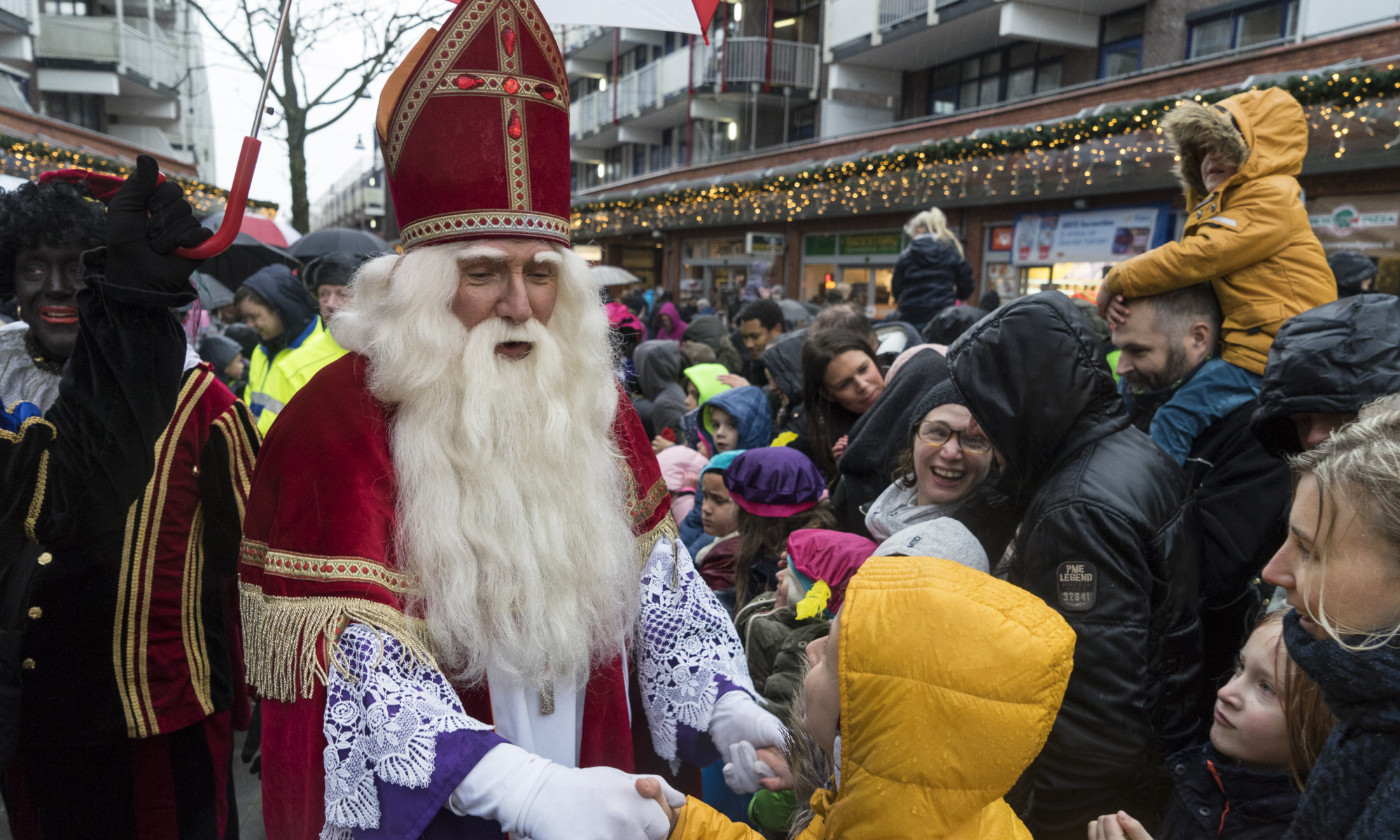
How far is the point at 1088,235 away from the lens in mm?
11719

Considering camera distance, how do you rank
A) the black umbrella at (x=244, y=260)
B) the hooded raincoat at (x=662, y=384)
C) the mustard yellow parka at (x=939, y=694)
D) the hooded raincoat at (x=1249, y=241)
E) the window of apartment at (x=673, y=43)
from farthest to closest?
the window of apartment at (x=673, y=43) → the black umbrella at (x=244, y=260) → the hooded raincoat at (x=662, y=384) → the hooded raincoat at (x=1249, y=241) → the mustard yellow parka at (x=939, y=694)

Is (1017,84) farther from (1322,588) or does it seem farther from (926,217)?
(1322,588)

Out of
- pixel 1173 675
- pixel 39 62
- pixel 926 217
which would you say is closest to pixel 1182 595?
pixel 1173 675

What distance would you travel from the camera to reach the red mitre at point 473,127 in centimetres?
161

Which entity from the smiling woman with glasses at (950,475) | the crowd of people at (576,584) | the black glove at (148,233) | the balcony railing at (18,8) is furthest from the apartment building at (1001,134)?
the balcony railing at (18,8)

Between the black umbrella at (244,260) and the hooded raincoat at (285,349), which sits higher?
the black umbrella at (244,260)

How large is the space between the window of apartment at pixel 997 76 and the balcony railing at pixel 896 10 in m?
1.73

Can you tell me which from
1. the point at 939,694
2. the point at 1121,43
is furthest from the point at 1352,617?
the point at 1121,43

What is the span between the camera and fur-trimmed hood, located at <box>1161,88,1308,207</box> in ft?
8.93

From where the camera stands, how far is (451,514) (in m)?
1.55

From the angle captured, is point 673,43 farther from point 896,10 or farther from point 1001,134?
point 1001,134

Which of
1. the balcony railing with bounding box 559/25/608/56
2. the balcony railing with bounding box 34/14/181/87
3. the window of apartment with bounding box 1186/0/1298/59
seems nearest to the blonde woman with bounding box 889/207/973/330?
the window of apartment with bounding box 1186/0/1298/59

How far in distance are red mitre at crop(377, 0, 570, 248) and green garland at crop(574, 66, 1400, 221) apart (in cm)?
747

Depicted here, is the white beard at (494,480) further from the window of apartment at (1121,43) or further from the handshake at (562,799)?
the window of apartment at (1121,43)
